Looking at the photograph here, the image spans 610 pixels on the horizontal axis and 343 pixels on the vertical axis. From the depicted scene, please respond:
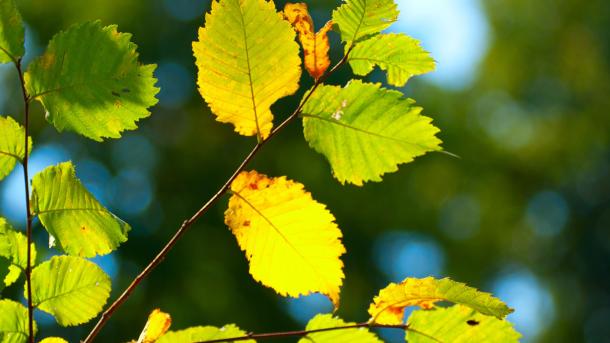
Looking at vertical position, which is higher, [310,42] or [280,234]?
[310,42]

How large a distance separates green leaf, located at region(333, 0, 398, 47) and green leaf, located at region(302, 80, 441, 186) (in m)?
0.04

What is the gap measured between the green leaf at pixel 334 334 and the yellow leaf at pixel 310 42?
7.0 inches

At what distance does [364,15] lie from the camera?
48cm

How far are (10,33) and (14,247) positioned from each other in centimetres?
15

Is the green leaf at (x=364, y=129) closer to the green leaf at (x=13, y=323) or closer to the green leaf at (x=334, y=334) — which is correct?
the green leaf at (x=334, y=334)

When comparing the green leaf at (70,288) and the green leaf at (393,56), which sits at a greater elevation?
the green leaf at (393,56)

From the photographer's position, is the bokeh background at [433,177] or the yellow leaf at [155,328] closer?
the yellow leaf at [155,328]

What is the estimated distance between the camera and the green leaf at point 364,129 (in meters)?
0.50

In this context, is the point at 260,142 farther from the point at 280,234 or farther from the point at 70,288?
the point at 70,288

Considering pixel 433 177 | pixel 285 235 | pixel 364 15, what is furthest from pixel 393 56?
pixel 433 177

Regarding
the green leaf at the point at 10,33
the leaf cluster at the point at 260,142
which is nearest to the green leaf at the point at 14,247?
the leaf cluster at the point at 260,142

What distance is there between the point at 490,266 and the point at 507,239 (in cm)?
36

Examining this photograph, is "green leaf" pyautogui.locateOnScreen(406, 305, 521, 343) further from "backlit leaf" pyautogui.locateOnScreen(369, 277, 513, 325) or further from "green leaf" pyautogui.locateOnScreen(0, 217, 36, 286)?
"green leaf" pyautogui.locateOnScreen(0, 217, 36, 286)

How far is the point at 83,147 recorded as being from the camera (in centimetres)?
752
